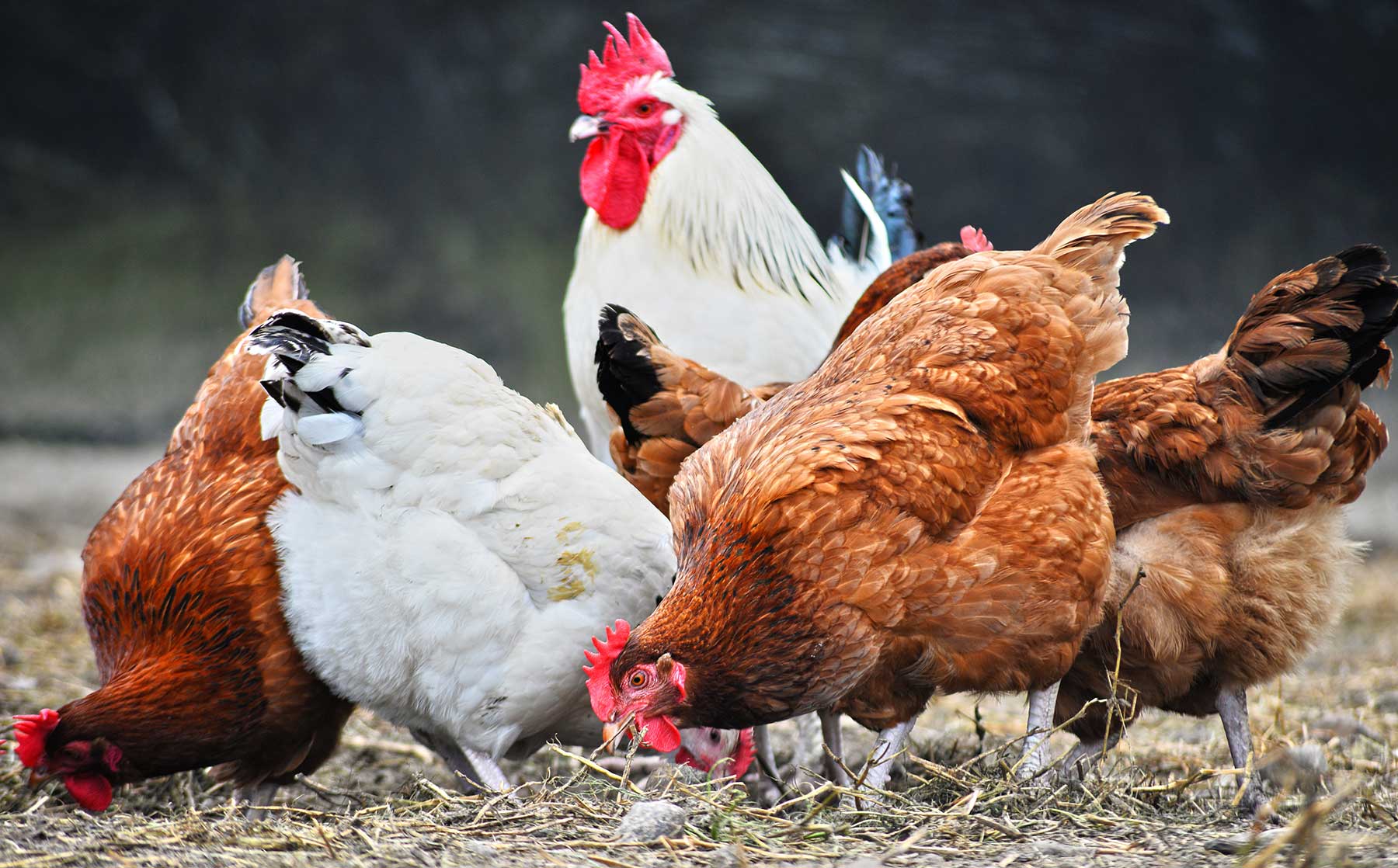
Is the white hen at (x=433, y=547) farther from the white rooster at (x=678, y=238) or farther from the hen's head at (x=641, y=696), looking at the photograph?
the white rooster at (x=678, y=238)

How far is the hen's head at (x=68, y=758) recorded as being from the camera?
241 cm

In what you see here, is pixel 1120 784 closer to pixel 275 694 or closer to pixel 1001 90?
pixel 275 694

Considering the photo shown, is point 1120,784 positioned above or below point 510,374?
below

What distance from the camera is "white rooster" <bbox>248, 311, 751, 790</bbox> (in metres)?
2.54

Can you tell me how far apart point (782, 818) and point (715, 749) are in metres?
0.64

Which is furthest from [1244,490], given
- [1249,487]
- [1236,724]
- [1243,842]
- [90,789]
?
[90,789]

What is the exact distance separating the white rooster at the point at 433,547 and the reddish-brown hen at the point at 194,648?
0.29 ft

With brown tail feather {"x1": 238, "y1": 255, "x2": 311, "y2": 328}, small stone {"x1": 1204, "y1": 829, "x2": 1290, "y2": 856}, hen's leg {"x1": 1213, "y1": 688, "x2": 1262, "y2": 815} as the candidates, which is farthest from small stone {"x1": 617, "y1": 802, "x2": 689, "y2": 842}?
brown tail feather {"x1": 238, "y1": 255, "x2": 311, "y2": 328}

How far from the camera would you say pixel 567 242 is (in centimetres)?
724

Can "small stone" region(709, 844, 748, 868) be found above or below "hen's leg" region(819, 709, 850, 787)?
above

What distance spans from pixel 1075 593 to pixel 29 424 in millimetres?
6701

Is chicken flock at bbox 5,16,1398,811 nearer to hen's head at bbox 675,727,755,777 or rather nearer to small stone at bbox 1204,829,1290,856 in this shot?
hen's head at bbox 675,727,755,777

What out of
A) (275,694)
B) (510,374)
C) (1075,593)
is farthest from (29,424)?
(1075,593)

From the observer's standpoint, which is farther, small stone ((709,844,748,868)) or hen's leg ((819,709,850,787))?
hen's leg ((819,709,850,787))
